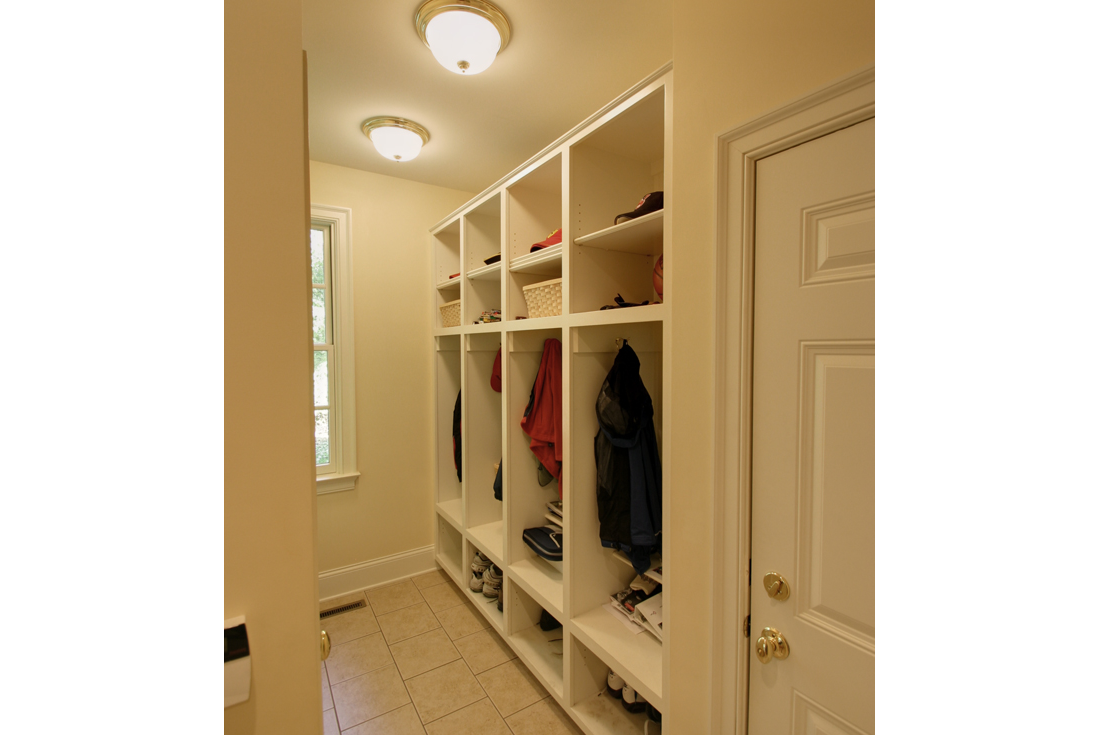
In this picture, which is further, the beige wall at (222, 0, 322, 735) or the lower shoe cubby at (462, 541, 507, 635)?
the lower shoe cubby at (462, 541, 507, 635)

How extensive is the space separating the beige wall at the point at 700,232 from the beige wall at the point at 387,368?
2.08 metres

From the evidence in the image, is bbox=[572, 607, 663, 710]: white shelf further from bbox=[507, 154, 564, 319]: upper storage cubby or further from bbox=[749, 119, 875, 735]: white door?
bbox=[507, 154, 564, 319]: upper storage cubby

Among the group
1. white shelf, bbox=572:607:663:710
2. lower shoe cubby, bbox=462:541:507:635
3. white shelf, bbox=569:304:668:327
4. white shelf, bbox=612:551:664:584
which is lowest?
lower shoe cubby, bbox=462:541:507:635

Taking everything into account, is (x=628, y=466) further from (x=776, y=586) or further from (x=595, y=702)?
(x=595, y=702)

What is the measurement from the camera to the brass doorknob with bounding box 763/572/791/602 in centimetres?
104

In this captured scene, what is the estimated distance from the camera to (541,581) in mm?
1997

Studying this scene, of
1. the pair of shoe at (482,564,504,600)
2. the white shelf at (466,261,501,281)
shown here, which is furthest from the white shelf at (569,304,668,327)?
the pair of shoe at (482,564,504,600)

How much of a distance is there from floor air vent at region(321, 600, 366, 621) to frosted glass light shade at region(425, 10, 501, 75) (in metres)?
2.74

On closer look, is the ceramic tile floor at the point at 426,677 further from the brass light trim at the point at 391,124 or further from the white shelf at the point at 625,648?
the brass light trim at the point at 391,124

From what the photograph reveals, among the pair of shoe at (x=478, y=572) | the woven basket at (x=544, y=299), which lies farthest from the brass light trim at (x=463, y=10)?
the pair of shoe at (x=478, y=572)

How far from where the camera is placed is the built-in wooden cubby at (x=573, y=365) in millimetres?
1501
